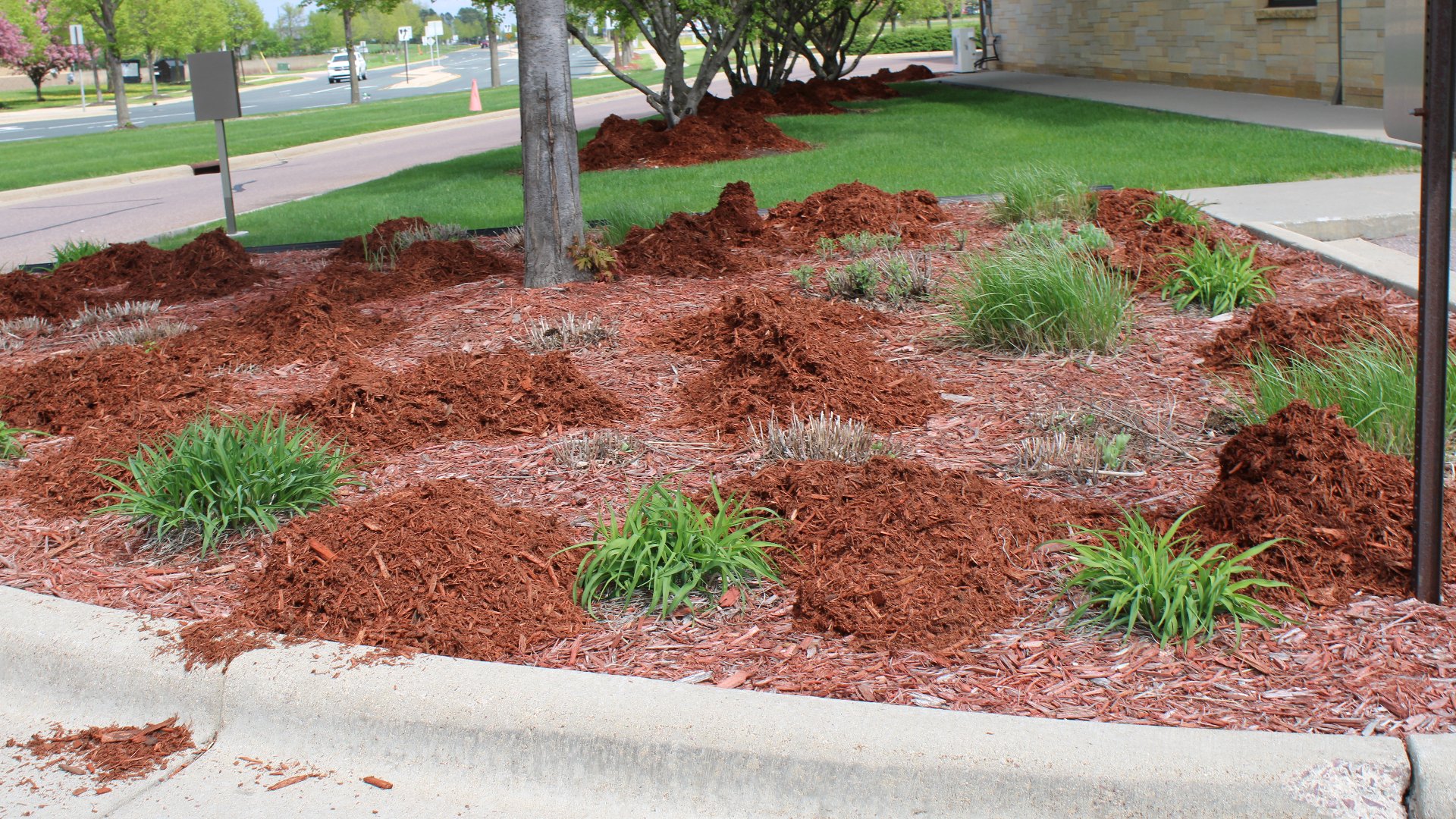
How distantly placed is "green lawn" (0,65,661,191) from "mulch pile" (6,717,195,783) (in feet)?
57.9

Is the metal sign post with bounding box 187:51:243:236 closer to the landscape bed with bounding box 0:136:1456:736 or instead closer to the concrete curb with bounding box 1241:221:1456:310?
the landscape bed with bounding box 0:136:1456:736

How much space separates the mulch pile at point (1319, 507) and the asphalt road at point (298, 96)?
32.9 m

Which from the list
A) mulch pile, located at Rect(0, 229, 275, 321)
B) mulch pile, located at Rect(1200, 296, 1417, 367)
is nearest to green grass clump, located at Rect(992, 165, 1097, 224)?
mulch pile, located at Rect(1200, 296, 1417, 367)

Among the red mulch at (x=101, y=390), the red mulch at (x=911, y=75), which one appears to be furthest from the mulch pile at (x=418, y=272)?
the red mulch at (x=911, y=75)

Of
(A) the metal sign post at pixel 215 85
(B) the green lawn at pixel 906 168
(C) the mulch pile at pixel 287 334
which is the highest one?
(A) the metal sign post at pixel 215 85

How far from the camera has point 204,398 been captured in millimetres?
5355

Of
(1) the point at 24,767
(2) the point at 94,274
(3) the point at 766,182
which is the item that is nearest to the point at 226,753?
(1) the point at 24,767

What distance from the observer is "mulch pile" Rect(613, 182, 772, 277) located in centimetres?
744

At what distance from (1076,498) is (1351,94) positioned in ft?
49.4

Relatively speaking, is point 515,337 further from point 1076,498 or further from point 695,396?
point 1076,498

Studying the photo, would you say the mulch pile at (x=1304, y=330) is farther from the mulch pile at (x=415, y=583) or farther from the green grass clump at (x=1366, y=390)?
the mulch pile at (x=415, y=583)

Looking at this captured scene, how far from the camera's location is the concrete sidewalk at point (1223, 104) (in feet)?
46.0

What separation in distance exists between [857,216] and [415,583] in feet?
17.7

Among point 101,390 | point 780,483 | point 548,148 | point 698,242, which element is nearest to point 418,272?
point 548,148
